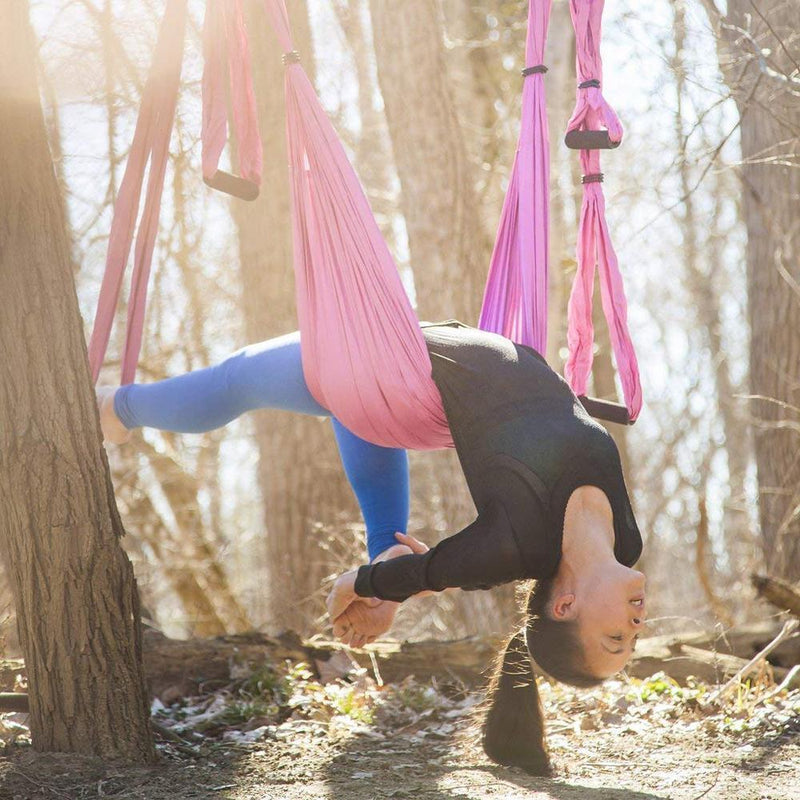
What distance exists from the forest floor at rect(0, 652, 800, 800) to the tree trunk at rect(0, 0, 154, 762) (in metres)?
0.13

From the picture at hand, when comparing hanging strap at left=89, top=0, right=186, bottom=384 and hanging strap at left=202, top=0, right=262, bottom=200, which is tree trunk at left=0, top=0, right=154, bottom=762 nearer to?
hanging strap at left=89, top=0, right=186, bottom=384

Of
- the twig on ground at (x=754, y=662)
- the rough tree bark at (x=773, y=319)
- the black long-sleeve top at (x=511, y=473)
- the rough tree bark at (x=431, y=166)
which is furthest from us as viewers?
the rough tree bark at (x=431, y=166)

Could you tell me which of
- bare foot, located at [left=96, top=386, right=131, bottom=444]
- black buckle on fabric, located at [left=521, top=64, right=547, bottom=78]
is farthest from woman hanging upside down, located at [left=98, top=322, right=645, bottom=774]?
bare foot, located at [left=96, top=386, right=131, bottom=444]

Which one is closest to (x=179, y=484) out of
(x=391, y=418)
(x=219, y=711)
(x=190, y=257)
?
(x=190, y=257)

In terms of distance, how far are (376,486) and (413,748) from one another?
0.75 metres

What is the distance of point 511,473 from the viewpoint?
2.03 m

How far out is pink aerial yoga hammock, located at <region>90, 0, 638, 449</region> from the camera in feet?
7.52

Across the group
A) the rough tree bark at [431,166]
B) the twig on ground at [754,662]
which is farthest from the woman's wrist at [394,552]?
the rough tree bark at [431,166]

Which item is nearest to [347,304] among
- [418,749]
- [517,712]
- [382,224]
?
[517,712]

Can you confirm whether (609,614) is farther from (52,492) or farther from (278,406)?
(52,492)

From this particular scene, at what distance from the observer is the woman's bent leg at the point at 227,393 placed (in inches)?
99.8

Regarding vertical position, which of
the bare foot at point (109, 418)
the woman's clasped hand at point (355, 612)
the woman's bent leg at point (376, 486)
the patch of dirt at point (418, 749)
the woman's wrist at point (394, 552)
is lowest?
the patch of dirt at point (418, 749)

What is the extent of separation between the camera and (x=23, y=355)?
2350 mm

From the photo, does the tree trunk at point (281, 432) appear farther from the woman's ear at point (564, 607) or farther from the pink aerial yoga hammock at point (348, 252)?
the woman's ear at point (564, 607)
